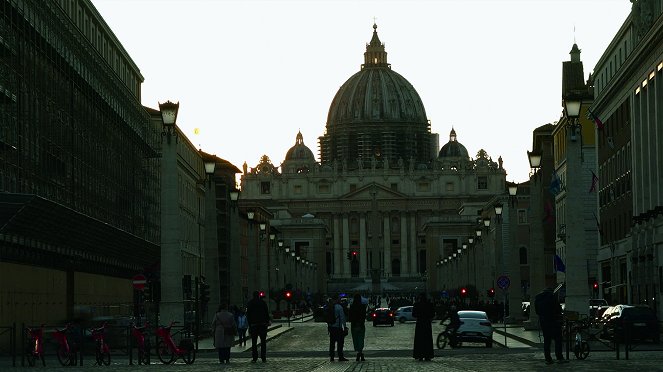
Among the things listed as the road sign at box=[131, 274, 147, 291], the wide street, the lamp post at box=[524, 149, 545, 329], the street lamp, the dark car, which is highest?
the street lamp

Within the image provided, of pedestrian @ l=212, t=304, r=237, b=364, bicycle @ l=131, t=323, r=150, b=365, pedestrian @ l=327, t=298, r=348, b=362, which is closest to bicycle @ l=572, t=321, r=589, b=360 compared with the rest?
pedestrian @ l=327, t=298, r=348, b=362

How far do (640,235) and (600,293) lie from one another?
2222 centimetres

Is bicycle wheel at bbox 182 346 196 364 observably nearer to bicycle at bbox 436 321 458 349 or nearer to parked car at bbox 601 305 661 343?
bicycle at bbox 436 321 458 349

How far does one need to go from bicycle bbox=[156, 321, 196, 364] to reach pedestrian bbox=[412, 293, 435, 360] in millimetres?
5363

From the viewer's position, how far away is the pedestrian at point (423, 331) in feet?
130

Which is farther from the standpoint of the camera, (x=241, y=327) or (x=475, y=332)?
(x=241, y=327)

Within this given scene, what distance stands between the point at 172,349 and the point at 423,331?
235 inches

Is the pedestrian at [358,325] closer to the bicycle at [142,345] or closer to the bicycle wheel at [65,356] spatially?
the bicycle at [142,345]

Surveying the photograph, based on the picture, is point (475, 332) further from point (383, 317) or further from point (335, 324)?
point (383, 317)

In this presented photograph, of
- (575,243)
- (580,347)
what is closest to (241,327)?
(575,243)

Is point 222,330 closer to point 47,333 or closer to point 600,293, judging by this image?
point 47,333

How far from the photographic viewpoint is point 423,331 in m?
39.8

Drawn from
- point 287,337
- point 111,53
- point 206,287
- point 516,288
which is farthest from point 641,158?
point 111,53

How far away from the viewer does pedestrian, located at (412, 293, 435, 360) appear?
3975 centimetres
